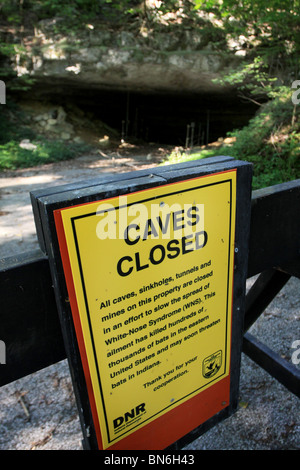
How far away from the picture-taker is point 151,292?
3.24ft

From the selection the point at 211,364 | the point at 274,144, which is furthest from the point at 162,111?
the point at 211,364

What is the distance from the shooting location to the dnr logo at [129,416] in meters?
1.02

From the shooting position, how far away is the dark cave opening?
11.2 m

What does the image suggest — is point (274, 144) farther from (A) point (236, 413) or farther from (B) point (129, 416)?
(B) point (129, 416)

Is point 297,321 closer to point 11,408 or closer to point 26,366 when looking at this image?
point 11,408

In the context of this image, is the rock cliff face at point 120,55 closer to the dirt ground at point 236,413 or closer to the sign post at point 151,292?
the dirt ground at point 236,413

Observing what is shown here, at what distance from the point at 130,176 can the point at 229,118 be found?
41.2ft

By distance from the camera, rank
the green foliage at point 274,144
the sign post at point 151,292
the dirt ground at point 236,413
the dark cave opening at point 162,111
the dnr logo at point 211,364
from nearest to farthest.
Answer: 1. the sign post at point 151,292
2. the dnr logo at point 211,364
3. the dirt ground at point 236,413
4. the green foliage at point 274,144
5. the dark cave opening at point 162,111

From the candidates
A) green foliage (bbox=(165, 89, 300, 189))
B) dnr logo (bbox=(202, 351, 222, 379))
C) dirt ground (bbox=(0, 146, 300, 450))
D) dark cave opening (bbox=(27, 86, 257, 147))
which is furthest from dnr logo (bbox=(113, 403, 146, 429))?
dark cave opening (bbox=(27, 86, 257, 147))

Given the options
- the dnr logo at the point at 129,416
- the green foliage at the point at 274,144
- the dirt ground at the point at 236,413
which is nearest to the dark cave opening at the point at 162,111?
the green foliage at the point at 274,144

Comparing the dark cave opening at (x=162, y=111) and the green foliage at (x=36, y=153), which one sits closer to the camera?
the green foliage at (x=36, y=153)

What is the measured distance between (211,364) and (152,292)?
0.44 m

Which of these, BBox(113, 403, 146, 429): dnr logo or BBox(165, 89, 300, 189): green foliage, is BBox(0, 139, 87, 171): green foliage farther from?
BBox(113, 403, 146, 429): dnr logo

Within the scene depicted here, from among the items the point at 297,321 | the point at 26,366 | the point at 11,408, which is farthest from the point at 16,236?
the point at 26,366
